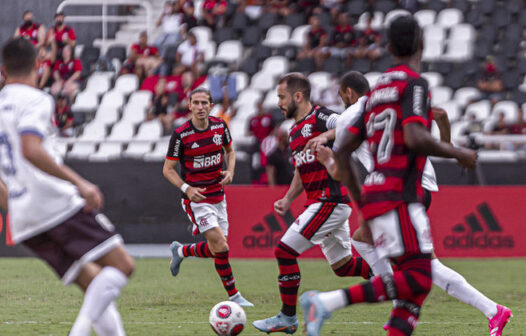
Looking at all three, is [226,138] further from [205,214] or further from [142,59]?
[142,59]

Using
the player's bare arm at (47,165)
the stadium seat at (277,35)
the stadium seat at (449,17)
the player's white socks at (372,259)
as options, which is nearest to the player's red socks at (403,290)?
the player's bare arm at (47,165)

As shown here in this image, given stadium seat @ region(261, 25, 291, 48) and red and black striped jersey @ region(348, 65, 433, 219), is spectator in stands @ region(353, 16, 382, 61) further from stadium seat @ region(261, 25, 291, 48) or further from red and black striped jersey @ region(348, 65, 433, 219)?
red and black striped jersey @ region(348, 65, 433, 219)

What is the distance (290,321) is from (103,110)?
1265 cm

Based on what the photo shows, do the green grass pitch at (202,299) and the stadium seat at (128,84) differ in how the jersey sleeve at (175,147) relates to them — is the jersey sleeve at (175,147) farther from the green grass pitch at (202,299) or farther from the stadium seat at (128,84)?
the stadium seat at (128,84)

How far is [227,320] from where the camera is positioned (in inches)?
280

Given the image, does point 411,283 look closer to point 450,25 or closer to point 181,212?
point 181,212

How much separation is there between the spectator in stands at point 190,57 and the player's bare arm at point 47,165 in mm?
14270

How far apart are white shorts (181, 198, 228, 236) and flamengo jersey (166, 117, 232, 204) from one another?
2.9 inches

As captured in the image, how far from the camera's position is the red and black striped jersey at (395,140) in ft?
16.6

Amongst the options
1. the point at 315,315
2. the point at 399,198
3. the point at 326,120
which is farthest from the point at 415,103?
the point at 326,120

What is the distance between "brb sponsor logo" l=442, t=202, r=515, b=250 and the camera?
47.9 ft

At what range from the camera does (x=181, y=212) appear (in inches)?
625

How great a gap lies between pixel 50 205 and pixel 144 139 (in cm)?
1197

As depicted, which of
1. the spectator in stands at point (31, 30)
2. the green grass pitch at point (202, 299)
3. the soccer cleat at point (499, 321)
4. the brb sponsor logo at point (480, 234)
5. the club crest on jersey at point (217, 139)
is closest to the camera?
the soccer cleat at point (499, 321)
